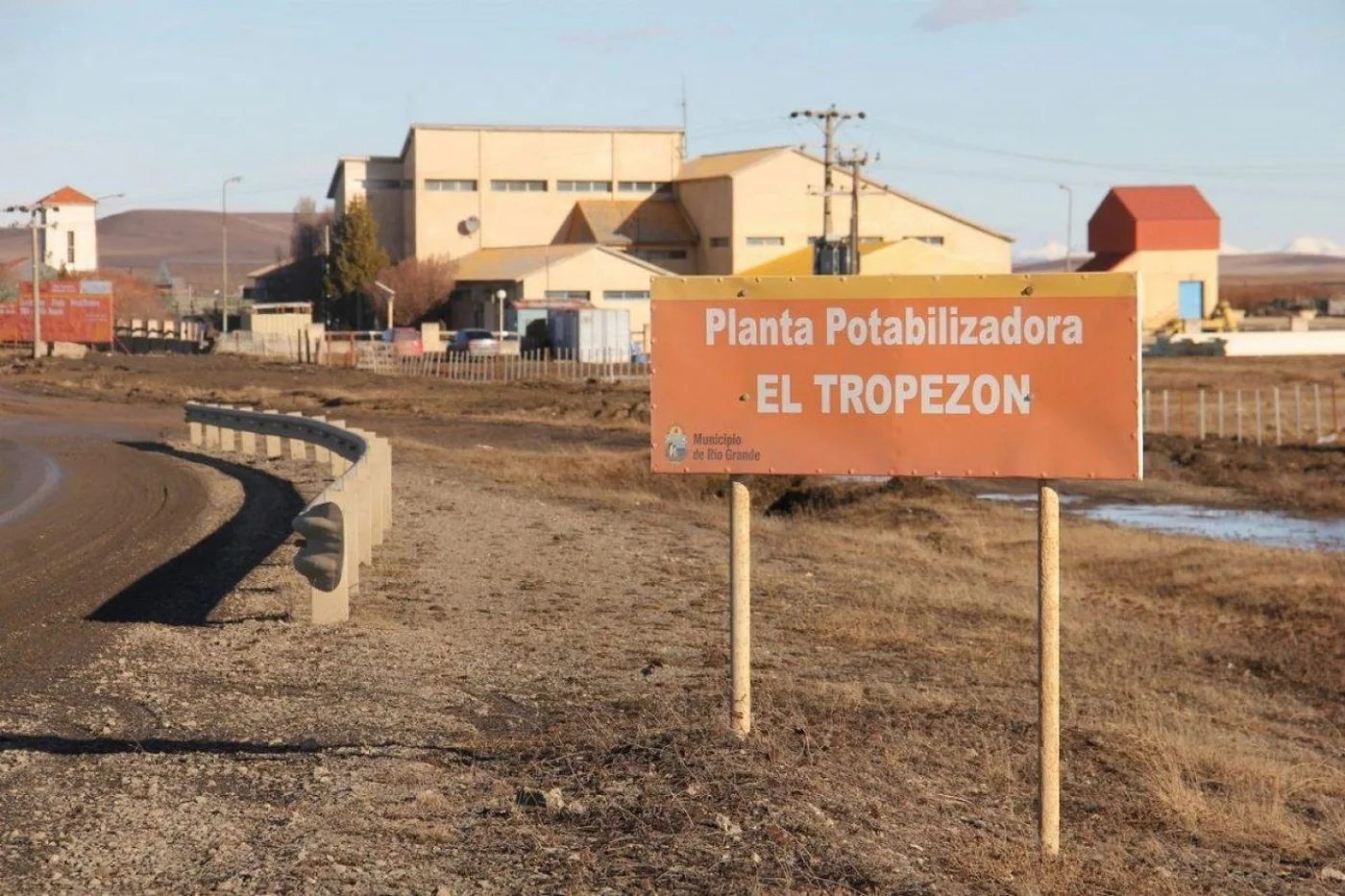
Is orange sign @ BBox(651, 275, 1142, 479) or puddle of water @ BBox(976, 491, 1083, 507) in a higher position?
orange sign @ BBox(651, 275, 1142, 479)

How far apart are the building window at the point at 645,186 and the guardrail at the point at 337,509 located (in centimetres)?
7984

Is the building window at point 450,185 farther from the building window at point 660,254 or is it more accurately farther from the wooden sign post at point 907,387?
the wooden sign post at point 907,387

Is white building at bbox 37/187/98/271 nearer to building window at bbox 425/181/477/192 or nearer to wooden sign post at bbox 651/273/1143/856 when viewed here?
building window at bbox 425/181/477/192

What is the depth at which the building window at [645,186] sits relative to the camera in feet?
348

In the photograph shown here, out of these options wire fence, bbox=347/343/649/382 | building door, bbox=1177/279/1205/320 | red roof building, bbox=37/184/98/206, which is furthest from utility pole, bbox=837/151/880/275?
red roof building, bbox=37/184/98/206

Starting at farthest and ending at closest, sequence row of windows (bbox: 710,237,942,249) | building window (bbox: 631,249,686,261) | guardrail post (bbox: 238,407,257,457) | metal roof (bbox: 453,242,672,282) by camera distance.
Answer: building window (bbox: 631,249,686,261)
row of windows (bbox: 710,237,942,249)
metal roof (bbox: 453,242,672,282)
guardrail post (bbox: 238,407,257,457)

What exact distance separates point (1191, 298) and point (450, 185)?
4612 centimetres

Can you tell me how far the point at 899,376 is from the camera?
25.3ft

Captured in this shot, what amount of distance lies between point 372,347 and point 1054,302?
67.0 metres

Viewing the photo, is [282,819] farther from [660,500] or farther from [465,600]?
[660,500]

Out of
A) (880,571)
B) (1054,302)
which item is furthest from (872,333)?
(880,571)

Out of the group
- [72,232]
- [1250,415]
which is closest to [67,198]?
[72,232]

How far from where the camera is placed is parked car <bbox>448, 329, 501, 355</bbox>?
2945 inches

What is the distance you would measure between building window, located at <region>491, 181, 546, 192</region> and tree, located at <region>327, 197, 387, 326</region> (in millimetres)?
7650
